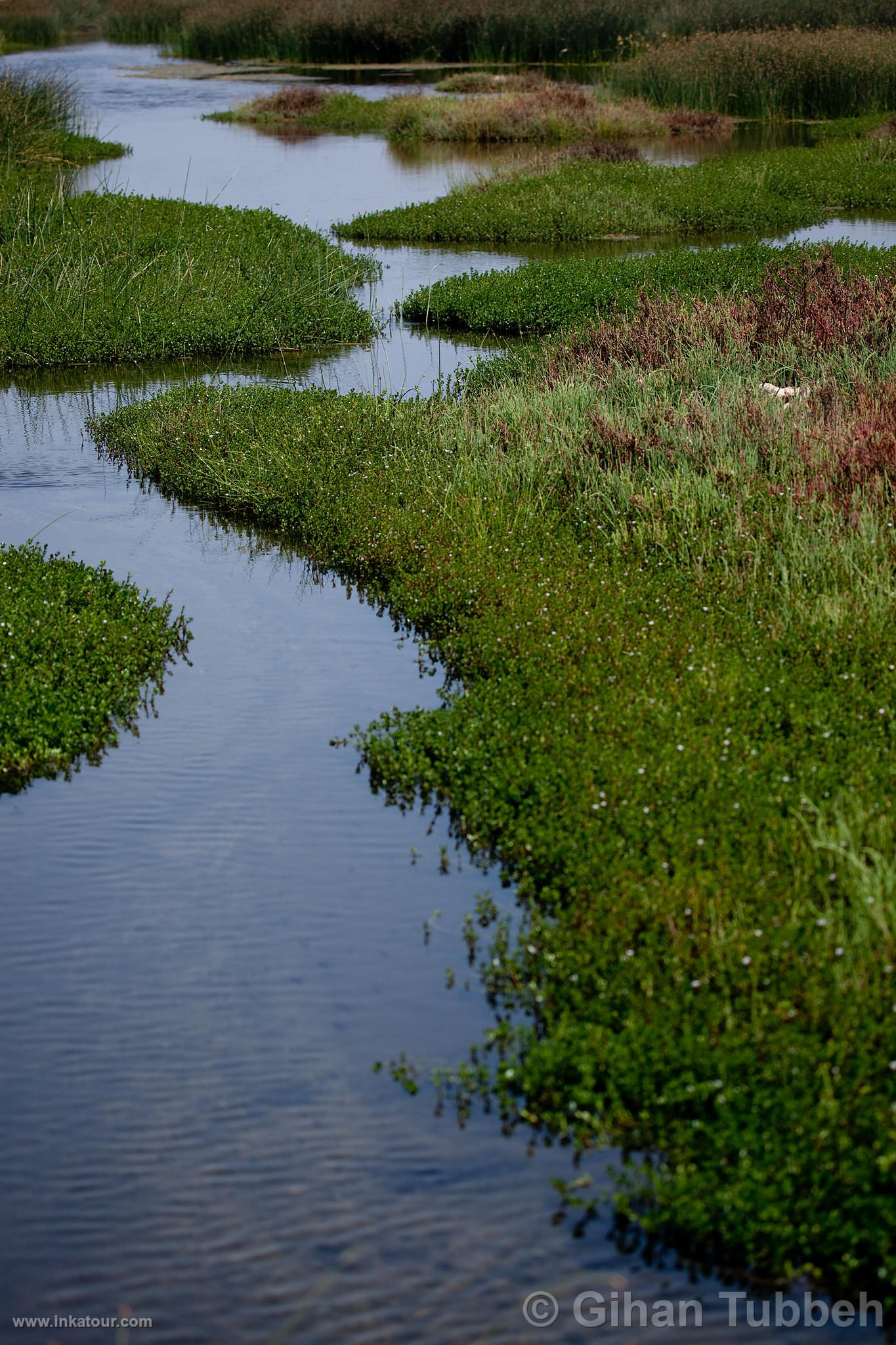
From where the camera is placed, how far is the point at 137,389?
46.6ft

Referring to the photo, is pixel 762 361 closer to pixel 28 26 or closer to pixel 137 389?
pixel 137 389

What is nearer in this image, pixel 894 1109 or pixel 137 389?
pixel 894 1109

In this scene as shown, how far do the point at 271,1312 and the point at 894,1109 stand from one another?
202 cm

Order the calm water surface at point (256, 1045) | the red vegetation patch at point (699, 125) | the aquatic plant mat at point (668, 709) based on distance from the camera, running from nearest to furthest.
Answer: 1. the calm water surface at point (256, 1045)
2. the aquatic plant mat at point (668, 709)
3. the red vegetation patch at point (699, 125)

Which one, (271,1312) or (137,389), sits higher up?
(137,389)

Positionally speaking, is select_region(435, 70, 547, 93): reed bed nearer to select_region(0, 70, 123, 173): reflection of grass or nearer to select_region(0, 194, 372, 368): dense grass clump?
select_region(0, 70, 123, 173): reflection of grass

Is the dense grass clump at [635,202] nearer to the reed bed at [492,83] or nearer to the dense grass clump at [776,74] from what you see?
the dense grass clump at [776,74]

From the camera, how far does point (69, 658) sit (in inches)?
300

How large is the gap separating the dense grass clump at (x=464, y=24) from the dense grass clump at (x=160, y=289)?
71.9 feet

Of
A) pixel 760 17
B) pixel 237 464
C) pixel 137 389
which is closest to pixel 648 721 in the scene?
pixel 237 464

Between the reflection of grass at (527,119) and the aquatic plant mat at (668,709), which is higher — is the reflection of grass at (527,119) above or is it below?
above

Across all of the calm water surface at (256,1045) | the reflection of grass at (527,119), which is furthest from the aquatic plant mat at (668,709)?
the reflection of grass at (527,119)

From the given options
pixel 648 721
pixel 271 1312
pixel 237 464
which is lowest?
pixel 271 1312

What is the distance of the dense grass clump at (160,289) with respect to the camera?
590 inches
